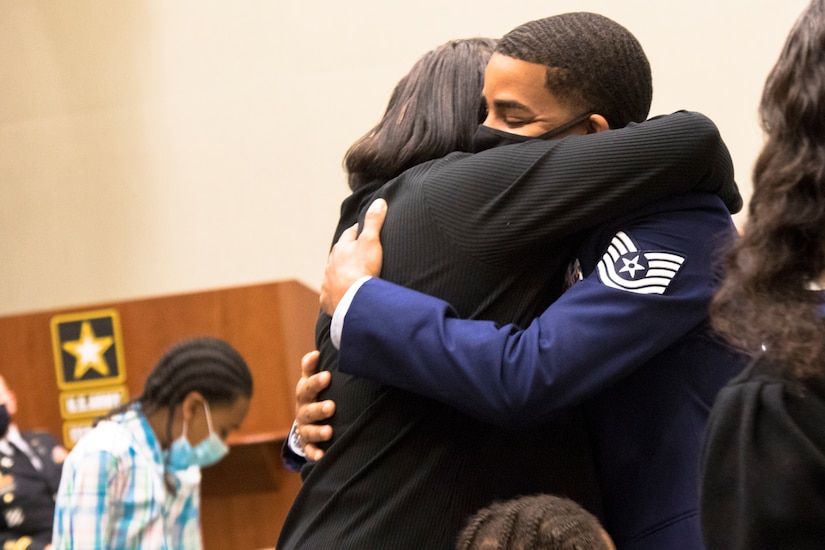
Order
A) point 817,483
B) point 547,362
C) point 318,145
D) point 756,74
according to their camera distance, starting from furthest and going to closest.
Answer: point 318,145, point 756,74, point 547,362, point 817,483

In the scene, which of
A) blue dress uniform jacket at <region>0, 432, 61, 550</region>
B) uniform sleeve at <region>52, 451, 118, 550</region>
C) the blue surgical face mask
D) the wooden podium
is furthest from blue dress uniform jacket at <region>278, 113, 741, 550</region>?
the wooden podium

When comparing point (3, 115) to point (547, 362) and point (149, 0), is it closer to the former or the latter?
point (149, 0)

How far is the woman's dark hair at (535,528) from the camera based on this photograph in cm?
135

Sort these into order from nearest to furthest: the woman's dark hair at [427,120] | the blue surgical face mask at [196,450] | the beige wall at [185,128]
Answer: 1. the woman's dark hair at [427,120]
2. the blue surgical face mask at [196,450]
3. the beige wall at [185,128]

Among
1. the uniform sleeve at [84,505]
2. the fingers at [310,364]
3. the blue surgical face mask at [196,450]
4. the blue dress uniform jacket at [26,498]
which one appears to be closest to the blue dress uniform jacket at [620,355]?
the fingers at [310,364]

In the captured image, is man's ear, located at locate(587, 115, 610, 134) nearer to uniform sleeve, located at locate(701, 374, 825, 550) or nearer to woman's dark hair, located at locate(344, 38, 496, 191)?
woman's dark hair, located at locate(344, 38, 496, 191)

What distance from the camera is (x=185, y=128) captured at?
5.59m

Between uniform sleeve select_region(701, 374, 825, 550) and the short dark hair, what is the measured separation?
0.69 m

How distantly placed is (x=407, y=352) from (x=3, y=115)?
16.7 ft

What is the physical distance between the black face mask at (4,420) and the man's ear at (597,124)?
8.62 feet

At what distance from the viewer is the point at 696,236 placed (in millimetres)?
1391

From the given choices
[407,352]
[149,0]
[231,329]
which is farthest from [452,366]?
[149,0]

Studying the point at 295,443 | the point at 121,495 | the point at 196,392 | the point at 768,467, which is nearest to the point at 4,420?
the point at 196,392

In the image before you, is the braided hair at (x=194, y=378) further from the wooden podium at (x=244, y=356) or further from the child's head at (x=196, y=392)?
the wooden podium at (x=244, y=356)
